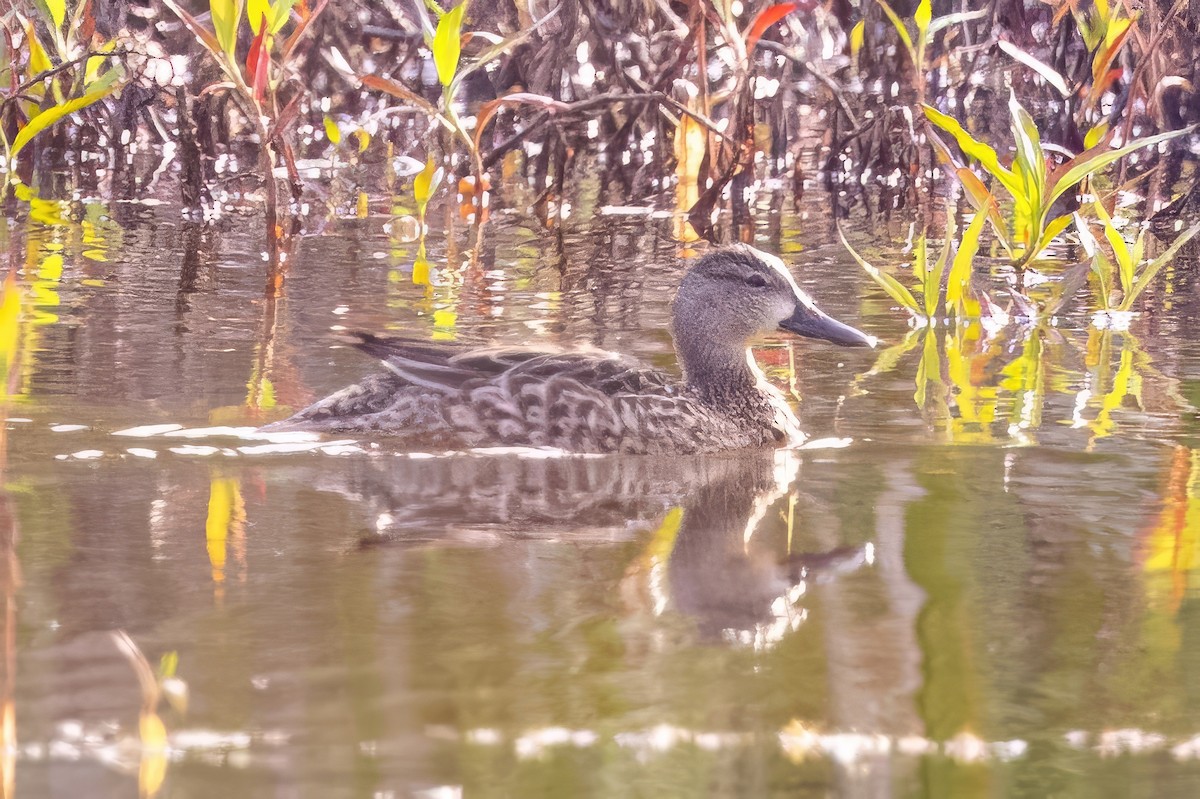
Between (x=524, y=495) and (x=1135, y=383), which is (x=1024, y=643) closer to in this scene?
(x=524, y=495)

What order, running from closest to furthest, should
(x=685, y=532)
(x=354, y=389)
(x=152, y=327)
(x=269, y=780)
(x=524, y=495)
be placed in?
1. (x=269, y=780)
2. (x=685, y=532)
3. (x=524, y=495)
4. (x=354, y=389)
5. (x=152, y=327)

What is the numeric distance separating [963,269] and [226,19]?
114 inches

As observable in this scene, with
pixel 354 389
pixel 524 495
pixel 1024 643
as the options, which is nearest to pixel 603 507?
pixel 524 495

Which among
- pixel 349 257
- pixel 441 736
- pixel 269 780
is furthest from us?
pixel 349 257

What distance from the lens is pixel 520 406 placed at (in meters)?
4.86

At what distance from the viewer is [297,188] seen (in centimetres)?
786

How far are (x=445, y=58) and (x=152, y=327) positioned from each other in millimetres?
1997

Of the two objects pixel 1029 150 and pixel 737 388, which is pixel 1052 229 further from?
pixel 737 388

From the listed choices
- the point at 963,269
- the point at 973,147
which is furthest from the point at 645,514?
the point at 973,147

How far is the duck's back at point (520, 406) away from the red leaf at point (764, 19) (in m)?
3.11

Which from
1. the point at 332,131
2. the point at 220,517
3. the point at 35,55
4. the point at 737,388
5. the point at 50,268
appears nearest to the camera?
the point at 220,517

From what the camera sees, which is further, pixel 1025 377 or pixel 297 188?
pixel 297 188

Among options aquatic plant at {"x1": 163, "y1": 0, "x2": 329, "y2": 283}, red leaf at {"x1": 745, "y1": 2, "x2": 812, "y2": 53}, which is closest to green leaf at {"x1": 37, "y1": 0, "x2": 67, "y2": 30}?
aquatic plant at {"x1": 163, "y1": 0, "x2": 329, "y2": 283}

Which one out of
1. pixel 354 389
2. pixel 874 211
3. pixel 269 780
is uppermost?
pixel 874 211
